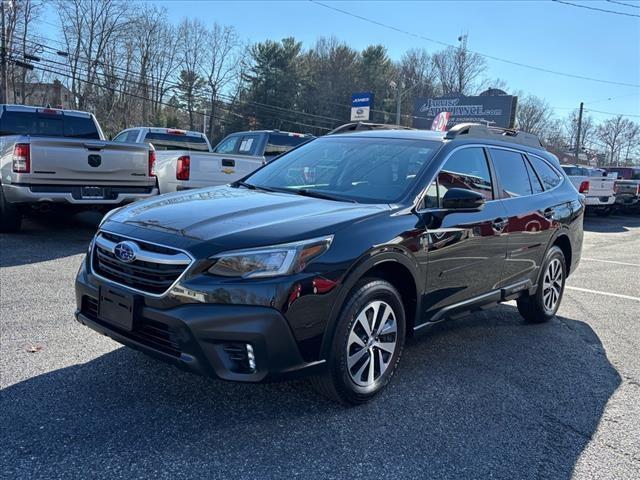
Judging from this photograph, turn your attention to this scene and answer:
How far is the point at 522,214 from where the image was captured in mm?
4785

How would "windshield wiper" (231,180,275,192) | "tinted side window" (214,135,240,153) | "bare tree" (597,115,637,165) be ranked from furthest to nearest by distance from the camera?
"bare tree" (597,115,637,165) → "tinted side window" (214,135,240,153) → "windshield wiper" (231,180,275,192)

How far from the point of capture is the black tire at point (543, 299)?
5.36 meters

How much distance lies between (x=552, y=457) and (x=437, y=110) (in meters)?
42.5

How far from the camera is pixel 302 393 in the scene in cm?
352

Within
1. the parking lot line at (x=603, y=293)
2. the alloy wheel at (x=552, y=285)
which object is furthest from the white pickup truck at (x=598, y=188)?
the alloy wheel at (x=552, y=285)

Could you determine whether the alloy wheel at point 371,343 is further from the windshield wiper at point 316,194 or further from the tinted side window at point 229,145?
the tinted side window at point 229,145

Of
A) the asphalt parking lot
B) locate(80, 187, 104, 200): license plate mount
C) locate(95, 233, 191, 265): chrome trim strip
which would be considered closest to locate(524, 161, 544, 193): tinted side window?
the asphalt parking lot

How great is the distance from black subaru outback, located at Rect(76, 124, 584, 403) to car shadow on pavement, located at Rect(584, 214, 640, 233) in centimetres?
1270

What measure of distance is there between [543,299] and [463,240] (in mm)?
1942

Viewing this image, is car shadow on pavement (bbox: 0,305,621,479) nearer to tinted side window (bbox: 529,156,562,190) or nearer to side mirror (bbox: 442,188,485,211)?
side mirror (bbox: 442,188,485,211)

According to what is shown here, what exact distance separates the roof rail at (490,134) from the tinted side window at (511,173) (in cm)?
16

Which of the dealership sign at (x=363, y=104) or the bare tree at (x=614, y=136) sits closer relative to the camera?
the dealership sign at (x=363, y=104)

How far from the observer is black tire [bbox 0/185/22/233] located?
8102 millimetres

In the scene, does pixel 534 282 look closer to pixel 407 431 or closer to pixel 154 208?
pixel 407 431
